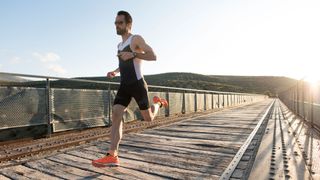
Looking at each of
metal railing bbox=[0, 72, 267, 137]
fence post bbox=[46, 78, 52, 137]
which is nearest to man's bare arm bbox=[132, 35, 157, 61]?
metal railing bbox=[0, 72, 267, 137]

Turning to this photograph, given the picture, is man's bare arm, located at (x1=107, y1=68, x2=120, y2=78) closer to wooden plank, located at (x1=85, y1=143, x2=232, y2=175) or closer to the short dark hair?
the short dark hair

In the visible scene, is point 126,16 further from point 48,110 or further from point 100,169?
point 48,110

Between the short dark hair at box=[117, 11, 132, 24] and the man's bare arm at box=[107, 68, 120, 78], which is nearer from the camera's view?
the short dark hair at box=[117, 11, 132, 24]

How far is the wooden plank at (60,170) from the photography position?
382 centimetres

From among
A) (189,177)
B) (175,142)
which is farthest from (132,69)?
(175,142)

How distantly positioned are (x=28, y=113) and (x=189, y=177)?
15.2 feet

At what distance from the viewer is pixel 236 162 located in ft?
14.3

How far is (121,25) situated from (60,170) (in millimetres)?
2110

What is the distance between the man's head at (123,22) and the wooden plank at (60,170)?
1957mm

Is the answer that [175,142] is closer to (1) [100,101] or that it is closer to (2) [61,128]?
(2) [61,128]

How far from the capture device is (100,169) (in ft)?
13.7

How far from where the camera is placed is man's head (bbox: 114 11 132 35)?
4500 millimetres

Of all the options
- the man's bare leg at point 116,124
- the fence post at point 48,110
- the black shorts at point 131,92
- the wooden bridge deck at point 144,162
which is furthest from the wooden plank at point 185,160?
the fence post at point 48,110

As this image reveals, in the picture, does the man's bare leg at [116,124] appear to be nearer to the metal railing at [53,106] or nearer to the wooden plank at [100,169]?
the wooden plank at [100,169]
